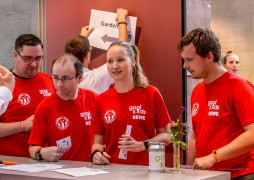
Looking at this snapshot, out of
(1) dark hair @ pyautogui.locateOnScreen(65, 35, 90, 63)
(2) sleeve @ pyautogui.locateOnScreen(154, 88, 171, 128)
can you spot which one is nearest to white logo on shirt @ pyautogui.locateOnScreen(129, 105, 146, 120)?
(2) sleeve @ pyautogui.locateOnScreen(154, 88, 171, 128)

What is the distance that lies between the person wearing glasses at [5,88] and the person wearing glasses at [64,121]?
36 centimetres

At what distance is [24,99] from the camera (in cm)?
350

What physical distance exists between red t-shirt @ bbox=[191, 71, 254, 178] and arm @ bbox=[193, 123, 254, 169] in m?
0.07

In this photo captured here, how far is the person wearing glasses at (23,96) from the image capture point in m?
3.45

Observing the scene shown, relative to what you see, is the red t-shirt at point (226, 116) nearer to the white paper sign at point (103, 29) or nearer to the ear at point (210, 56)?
the ear at point (210, 56)

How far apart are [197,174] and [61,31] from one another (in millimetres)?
2568

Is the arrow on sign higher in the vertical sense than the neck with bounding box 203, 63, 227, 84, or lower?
higher

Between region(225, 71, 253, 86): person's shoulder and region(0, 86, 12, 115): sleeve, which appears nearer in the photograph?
region(225, 71, 253, 86): person's shoulder

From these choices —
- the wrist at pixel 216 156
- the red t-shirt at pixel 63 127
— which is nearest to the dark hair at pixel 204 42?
the wrist at pixel 216 156

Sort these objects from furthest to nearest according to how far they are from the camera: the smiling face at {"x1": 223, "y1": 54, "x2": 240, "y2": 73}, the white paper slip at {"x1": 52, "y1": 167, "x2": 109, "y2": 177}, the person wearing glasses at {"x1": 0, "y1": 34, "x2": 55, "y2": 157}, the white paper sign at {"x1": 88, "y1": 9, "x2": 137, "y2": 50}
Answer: the smiling face at {"x1": 223, "y1": 54, "x2": 240, "y2": 73} → the white paper sign at {"x1": 88, "y1": 9, "x2": 137, "y2": 50} → the person wearing glasses at {"x1": 0, "y1": 34, "x2": 55, "y2": 157} → the white paper slip at {"x1": 52, "y1": 167, "x2": 109, "y2": 177}

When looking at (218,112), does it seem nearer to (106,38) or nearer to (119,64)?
(119,64)

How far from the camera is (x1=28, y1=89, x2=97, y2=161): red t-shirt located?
308cm

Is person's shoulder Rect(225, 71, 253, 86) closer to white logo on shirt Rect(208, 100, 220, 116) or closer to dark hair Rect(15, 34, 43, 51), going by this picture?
white logo on shirt Rect(208, 100, 220, 116)

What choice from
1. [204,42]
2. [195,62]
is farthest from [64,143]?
[204,42]
